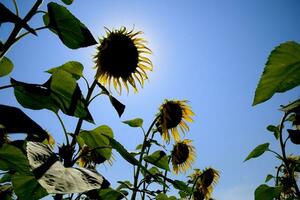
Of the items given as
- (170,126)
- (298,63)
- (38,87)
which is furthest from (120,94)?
(298,63)

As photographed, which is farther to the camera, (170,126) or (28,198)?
(170,126)

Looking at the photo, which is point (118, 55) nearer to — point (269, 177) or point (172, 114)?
point (269, 177)

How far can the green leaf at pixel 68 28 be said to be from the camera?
152 centimetres

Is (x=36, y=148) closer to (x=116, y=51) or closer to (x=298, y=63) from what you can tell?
(x=298, y=63)

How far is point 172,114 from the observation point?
623cm

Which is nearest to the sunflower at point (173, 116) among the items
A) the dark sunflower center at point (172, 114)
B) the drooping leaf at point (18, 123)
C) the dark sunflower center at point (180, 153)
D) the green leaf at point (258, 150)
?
the dark sunflower center at point (172, 114)

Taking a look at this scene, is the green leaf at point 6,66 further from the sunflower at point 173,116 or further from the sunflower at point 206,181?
the sunflower at point 206,181

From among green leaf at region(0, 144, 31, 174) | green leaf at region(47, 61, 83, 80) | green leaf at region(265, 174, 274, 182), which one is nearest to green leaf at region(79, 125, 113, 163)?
green leaf at region(47, 61, 83, 80)

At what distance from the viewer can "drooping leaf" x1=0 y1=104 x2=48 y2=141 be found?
3.41 ft

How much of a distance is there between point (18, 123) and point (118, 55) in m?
2.85

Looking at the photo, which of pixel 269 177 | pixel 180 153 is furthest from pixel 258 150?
pixel 180 153

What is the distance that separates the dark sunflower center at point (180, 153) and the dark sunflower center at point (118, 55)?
400 cm

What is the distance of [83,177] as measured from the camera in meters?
0.82

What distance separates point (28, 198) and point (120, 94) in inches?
127
